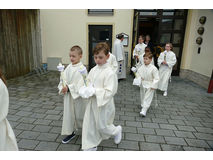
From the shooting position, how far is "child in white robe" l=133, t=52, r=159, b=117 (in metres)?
3.80

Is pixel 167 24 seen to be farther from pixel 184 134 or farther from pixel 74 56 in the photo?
pixel 74 56

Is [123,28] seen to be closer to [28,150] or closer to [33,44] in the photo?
[33,44]

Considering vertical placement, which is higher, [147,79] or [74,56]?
[74,56]

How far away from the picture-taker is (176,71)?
870cm

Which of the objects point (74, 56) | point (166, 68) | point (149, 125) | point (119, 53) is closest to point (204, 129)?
point (149, 125)

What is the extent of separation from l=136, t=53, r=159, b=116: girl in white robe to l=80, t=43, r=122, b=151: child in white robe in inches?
63.2

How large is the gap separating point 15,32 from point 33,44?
1.28 metres

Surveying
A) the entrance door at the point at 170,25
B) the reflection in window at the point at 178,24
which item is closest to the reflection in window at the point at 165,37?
the entrance door at the point at 170,25

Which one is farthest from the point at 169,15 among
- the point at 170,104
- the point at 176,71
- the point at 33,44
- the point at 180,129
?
the point at 33,44

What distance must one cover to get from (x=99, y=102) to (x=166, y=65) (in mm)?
4362

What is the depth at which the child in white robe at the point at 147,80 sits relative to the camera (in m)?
3.80

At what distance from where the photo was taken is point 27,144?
9.18 feet

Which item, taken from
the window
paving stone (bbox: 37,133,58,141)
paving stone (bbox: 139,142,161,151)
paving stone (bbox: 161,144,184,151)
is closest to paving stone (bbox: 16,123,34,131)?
paving stone (bbox: 37,133,58,141)

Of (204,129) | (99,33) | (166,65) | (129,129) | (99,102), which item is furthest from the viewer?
(99,33)
